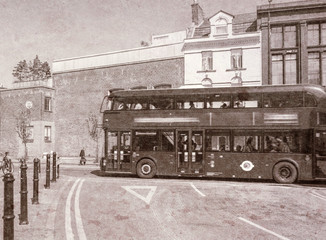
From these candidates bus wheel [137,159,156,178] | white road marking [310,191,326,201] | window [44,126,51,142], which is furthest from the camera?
window [44,126,51,142]

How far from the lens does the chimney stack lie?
3200 centimetres

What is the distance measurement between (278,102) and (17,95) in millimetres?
30200

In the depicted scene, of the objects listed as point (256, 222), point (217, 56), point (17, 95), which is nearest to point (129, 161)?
point (256, 222)

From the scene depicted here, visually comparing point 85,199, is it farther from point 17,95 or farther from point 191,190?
point 17,95

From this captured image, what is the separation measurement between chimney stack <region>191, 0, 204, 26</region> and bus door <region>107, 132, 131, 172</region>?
735 inches

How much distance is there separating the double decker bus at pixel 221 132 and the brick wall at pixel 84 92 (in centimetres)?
1496

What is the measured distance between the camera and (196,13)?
32125 millimetres

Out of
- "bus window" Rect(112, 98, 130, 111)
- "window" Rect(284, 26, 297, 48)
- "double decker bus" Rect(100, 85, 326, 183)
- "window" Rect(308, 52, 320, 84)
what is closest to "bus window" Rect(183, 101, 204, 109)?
"double decker bus" Rect(100, 85, 326, 183)

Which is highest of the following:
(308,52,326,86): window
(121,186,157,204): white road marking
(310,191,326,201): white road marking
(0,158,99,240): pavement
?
(308,52,326,86): window

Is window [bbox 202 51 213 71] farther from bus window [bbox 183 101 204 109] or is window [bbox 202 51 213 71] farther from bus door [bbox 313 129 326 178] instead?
bus door [bbox 313 129 326 178]

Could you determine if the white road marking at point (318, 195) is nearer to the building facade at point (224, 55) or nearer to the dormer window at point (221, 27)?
the building facade at point (224, 55)

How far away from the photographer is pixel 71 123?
3522 cm

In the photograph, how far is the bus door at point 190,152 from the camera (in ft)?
51.9

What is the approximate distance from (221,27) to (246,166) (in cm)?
1614
